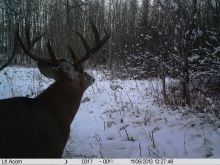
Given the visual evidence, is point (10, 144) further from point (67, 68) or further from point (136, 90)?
point (136, 90)

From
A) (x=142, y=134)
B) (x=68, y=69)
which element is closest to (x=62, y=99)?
(x=68, y=69)

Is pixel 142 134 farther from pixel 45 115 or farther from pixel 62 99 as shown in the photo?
pixel 45 115

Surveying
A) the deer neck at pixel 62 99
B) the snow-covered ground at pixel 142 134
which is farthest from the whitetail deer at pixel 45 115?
the snow-covered ground at pixel 142 134

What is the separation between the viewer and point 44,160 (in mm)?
3146

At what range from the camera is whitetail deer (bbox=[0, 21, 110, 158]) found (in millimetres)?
3123

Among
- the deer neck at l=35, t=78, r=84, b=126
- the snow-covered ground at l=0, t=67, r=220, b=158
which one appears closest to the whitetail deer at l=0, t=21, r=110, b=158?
the deer neck at l=35, t=78, r=84, b=126

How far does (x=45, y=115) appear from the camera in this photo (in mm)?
3635

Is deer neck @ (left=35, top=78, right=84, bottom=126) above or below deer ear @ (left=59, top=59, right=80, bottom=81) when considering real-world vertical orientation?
below

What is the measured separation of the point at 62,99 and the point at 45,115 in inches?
18.4

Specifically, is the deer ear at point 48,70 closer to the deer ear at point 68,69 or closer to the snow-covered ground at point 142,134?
Answer: the deer ear at point 68,69

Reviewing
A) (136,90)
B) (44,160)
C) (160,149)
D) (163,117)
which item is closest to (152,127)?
(163,117)

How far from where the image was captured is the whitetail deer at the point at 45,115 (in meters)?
3.12

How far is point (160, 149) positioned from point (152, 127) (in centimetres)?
88

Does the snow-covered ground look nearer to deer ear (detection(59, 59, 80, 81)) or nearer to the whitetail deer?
the whitetail deer
